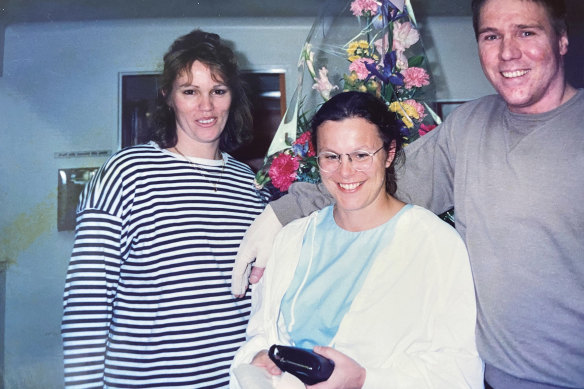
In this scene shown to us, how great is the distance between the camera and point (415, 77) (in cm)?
125

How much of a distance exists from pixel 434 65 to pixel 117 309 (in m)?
3.10

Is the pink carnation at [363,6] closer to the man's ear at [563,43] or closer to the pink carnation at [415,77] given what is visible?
the pink carnation at [415,77]

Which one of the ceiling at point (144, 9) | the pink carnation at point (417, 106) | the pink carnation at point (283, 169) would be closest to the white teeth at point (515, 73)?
the pink carnation at point (417, 106)

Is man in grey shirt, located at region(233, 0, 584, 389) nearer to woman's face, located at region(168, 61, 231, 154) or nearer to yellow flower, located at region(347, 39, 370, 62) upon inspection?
yellow flower, located at region(347, 39, 370, 62)

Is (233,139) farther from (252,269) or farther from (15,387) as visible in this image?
(15,387)

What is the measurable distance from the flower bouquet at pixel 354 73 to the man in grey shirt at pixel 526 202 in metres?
0.26

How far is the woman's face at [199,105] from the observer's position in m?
1.45

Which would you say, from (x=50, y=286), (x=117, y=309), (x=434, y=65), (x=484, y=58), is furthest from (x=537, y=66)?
(x=50, y=286)

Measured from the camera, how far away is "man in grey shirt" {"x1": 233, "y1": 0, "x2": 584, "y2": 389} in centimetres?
89

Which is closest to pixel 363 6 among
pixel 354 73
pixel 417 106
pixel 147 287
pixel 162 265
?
pixel 354 73

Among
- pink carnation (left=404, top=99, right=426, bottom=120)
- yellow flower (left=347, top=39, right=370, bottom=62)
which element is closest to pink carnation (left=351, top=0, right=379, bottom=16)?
yellow flower (left=347, top=39, right=370, bottom=62)

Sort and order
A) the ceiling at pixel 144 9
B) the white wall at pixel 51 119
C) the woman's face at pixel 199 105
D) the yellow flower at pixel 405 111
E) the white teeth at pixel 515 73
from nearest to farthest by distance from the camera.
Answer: the white teeth at pixel 515 73
the yellow flower at pixel 405 111
the woman's face at pixel 199 105
the white wall at pixel 51 119
the ceiling at pixel 144 9

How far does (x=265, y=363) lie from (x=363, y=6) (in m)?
1.23

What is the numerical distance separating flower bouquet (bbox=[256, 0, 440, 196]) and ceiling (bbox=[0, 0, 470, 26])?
3.44 feet
